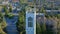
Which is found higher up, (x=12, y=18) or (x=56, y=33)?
(x=12, y=18)

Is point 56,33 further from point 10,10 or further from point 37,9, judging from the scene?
point 10,10

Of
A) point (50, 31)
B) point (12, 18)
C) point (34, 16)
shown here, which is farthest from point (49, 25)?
point (12, 18)

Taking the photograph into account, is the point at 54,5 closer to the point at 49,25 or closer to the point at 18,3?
the point at 49,25

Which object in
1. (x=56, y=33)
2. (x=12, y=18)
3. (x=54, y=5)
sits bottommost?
(x=56, y=33)

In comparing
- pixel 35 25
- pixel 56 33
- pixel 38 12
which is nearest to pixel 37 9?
pixel 38 12

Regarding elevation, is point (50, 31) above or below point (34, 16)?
below
